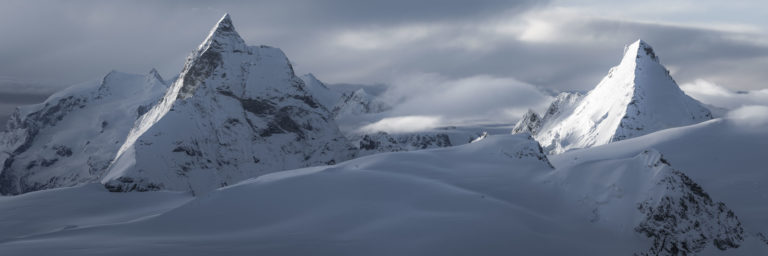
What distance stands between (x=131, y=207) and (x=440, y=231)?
28.9m

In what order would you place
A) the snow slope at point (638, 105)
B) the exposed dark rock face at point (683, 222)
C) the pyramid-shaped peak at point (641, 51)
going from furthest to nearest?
the pyramid-shaped peak at point (641, 51)
the snow slope at point (638, 105)
the exposed dark rock face at point (683, 222)

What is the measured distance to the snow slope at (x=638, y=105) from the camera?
17088cm

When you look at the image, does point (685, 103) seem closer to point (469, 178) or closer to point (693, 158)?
point (693, 158)

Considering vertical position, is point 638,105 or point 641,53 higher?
point 641,53

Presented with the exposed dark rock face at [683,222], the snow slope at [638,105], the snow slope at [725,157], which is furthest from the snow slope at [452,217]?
the snow slope at [638,105]

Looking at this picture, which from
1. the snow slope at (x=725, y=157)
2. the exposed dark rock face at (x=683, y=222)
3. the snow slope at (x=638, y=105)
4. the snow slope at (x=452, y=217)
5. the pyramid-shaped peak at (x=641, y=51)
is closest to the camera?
the snow slope at (x=452, y=217)

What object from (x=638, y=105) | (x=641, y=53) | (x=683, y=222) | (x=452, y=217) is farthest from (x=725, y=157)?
(x=641, y=53)

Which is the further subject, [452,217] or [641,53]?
[641,53]

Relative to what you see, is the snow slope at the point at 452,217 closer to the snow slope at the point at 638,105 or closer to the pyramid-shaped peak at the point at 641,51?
the snow slope at the point at 638,105

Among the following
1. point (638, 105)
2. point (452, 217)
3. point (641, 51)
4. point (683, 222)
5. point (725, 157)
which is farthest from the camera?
point (641, 51)

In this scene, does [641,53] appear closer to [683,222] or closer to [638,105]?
[638,105]

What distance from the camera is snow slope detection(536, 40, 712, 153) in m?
171

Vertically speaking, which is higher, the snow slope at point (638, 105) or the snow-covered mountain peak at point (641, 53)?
the snow-covered mountain peak at point (641, 53)

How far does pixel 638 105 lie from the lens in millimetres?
174875
